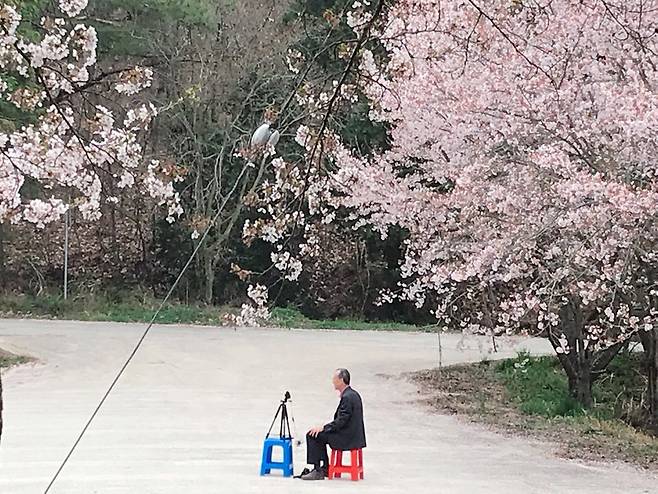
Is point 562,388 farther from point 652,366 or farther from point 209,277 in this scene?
point 209,277

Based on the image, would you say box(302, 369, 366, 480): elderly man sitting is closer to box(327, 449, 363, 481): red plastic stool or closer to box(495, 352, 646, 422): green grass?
box(327, 449, 363, 481): red plastic stool

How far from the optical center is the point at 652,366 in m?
11.6

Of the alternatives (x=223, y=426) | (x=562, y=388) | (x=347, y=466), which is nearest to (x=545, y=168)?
(x=347, y=466)

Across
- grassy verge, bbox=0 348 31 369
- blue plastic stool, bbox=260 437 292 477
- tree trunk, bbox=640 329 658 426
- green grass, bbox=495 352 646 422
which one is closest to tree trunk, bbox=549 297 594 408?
green grass, bbox=495 352 646 422

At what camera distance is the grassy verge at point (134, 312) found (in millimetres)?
23109

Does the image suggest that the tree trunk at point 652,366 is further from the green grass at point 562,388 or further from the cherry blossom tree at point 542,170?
the green grass at point 562,388

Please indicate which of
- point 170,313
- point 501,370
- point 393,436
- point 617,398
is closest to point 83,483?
point 393,436

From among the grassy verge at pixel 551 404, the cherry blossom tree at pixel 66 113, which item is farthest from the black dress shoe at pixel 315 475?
the grassy verge at pixel 551 404

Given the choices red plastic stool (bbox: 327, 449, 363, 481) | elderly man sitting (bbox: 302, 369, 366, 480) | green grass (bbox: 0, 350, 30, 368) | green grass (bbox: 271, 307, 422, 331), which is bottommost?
red plastic stool (bbox: 327, 449, 363, 481)

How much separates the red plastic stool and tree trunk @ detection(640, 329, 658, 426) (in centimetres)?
506

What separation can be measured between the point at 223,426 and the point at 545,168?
439 cm

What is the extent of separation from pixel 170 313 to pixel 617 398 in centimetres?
1287

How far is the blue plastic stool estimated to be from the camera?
7801 millimetres

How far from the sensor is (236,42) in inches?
905
